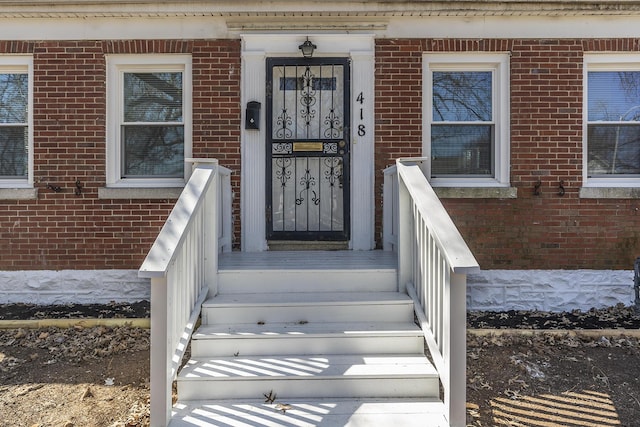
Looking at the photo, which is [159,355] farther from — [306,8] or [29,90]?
[29,90]

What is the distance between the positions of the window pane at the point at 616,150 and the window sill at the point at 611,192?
1.00 feet

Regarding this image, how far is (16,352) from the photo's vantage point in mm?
4211

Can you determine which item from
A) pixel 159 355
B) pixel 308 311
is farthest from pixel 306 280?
pixel 159 355

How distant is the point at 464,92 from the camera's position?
214 inches

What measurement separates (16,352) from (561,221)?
570cm

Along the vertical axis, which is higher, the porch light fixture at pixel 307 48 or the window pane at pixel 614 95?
the porch light fixture at pixel 307 48

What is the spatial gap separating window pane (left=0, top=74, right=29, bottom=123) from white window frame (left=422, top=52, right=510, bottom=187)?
15.2ft

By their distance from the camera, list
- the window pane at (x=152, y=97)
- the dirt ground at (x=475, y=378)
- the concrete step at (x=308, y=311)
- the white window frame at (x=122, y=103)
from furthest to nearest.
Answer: the window pane at (x=152, y=97), the white window frame at (x=122, y=103), the concrete step at (x=308, y=311), the dirt ground at (x=475, y=378)

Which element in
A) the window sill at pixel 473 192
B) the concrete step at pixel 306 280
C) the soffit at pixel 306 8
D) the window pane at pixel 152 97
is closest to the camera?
the concrete step at pixel 306 280

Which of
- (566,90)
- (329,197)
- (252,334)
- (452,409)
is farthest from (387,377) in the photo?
(566,90)

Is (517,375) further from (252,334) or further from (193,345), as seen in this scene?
(193,345)

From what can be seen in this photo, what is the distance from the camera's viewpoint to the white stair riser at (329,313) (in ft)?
11.9

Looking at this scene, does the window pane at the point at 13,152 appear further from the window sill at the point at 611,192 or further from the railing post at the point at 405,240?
the window sill at the point at 611,192

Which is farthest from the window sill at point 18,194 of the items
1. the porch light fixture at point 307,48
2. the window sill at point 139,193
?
the porch light fixture at point 307,48
